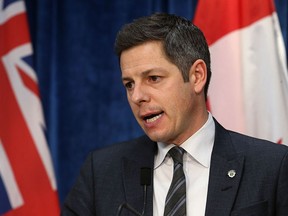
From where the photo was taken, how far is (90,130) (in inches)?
112

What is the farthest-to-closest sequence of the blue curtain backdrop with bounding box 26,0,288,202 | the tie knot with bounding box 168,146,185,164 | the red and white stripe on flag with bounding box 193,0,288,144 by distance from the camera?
the blue curtain backdrop with bounding box 26,0,288,202, the red and white stripe on flag with bounding box 193,0,288,144, the tie knot with bounding box 168,146,185,164

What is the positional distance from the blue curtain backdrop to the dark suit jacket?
3.60 feet

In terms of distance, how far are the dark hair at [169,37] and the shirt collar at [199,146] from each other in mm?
182

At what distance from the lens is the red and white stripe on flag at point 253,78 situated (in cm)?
236

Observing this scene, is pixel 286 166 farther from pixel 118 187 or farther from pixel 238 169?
pixel 118 187

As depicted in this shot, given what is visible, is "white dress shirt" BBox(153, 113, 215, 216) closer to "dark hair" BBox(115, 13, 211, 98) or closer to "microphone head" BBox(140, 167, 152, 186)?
"microphone head" BBox(140, 167, 152, 186)

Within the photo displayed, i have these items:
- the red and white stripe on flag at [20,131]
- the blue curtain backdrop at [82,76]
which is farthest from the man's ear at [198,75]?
the blue curtain backdrop at [82,76]

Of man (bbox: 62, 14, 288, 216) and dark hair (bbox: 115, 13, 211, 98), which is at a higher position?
dark hair (bbox: 115, 13, 211, 98)

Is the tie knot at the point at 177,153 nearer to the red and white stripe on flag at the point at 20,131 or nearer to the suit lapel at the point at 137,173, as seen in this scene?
the suit lapel at the point at 137,173

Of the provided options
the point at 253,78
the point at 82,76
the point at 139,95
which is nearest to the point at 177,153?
the point at 139,95

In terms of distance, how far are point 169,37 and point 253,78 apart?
0.92 metres

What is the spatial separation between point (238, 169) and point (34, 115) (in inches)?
45.6

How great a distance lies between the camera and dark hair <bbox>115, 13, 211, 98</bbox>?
155 cm

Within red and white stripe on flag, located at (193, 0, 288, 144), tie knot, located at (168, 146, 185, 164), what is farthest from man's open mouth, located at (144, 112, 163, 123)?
red and white stripe on flag, located at (193, 0, 288, 144)
